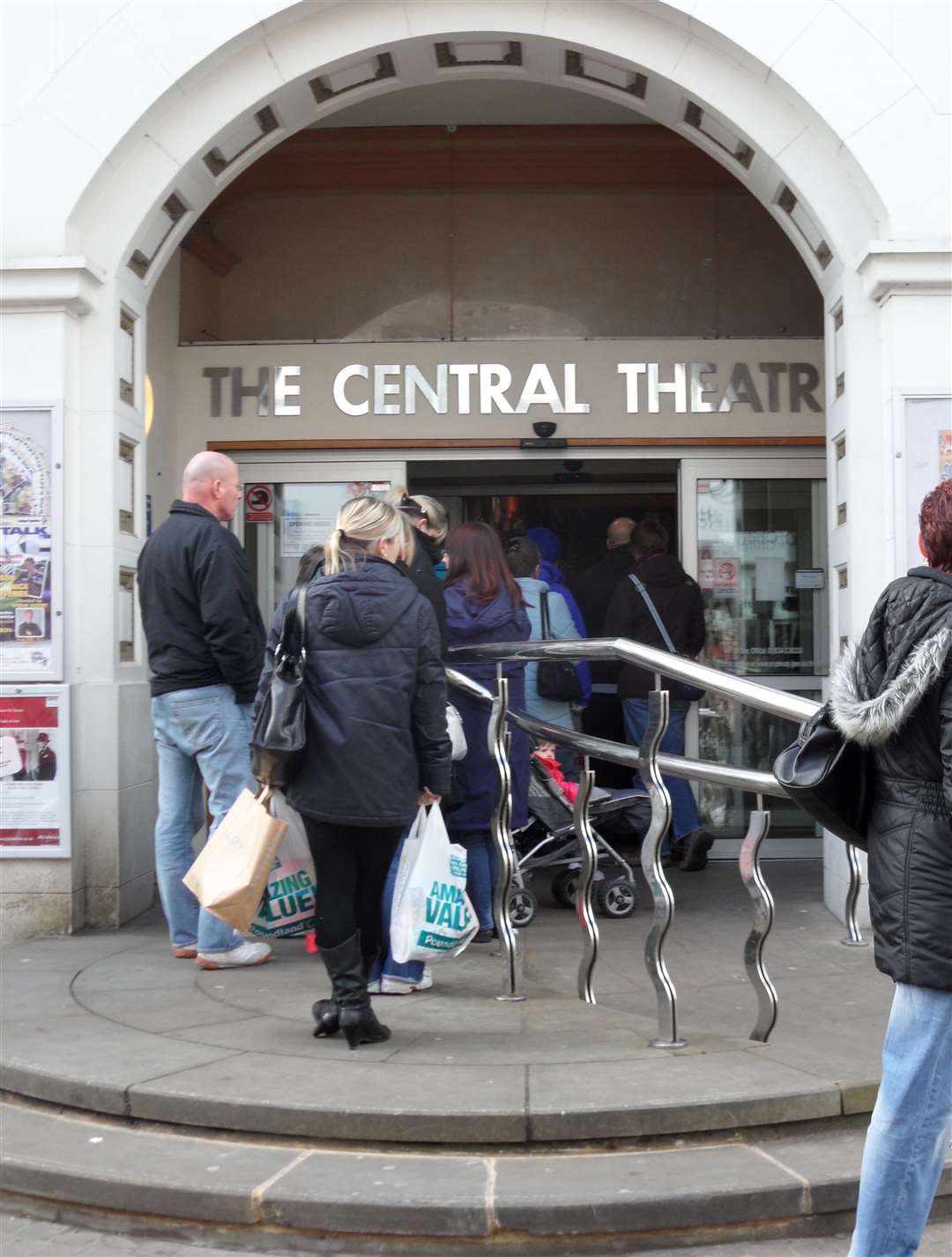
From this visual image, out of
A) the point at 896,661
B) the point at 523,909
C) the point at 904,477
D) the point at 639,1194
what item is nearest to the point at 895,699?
the point at 896,661

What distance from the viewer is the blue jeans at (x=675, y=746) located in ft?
26.6

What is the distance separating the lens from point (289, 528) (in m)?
8.86

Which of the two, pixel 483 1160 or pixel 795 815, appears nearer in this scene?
pixel 483 1160

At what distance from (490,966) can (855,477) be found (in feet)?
8.88

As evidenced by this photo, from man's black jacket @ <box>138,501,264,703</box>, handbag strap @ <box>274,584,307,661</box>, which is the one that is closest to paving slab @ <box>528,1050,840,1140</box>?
handbag strap @ <box>274,584,307,661</box>

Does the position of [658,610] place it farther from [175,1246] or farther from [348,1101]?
[175,1246]

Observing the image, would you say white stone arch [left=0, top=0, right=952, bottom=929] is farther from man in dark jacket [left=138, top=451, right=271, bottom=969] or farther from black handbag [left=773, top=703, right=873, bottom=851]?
black handbag [left=773, top=703, right=873, bottom=851]

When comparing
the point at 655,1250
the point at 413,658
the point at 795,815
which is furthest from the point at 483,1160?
the point at 795,815

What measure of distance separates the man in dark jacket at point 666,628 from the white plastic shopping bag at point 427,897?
356 cm

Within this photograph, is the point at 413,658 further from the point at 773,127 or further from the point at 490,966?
the point at 773,127

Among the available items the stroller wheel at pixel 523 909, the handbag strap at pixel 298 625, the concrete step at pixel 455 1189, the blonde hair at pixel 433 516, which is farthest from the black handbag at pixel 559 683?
the concrete step at pixel 455 1189

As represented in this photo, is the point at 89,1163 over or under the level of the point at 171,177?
under

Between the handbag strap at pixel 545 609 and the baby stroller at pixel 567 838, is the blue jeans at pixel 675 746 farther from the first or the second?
the baby stroller at pixel 567 838

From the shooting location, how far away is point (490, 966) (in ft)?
19.0
